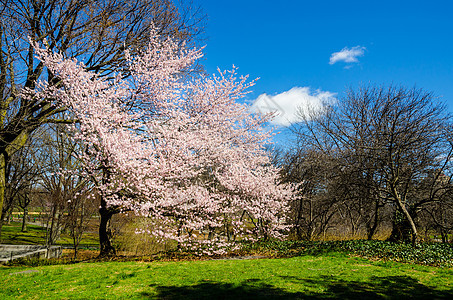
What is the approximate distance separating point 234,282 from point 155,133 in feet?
19.6

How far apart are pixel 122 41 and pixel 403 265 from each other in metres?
13.1

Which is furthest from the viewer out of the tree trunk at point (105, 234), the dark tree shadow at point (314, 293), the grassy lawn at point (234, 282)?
the tree trunk at point (105, 234)

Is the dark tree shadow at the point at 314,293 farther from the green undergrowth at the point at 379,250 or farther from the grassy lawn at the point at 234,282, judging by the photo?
the green undergrowth at the point at 379,250

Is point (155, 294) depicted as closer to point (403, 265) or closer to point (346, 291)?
point (346, 291)

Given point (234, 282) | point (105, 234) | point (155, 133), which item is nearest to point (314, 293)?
point (234, 282)

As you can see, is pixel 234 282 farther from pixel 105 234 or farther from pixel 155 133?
pixel 105 234

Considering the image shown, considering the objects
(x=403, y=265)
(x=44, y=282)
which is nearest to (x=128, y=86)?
(x=44, y=282)

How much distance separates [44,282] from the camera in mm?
7000

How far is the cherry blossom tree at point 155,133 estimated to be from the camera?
8538mm

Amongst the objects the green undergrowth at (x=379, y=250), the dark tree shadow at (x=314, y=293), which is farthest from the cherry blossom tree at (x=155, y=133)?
the dark tree shadow at (x=314, y=293)

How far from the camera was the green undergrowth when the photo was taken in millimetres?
10414

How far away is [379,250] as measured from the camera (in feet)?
37.7

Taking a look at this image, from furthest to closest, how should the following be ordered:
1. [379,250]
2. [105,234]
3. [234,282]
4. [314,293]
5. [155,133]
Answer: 1. [379,250]
2. [105,234]
3. [155,133]
4. [234,282]
5. [314,293]

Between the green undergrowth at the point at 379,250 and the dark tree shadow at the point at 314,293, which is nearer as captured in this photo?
the dark tree shadow at the point at 314,293
